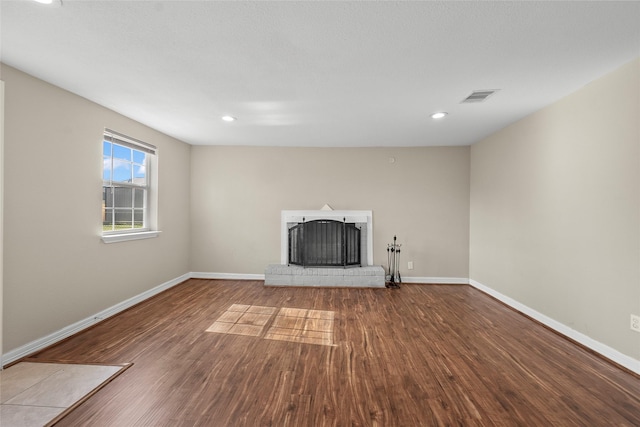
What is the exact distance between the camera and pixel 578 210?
253 cm

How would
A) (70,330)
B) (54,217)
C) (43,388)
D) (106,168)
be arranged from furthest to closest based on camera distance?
(106,168)
(70,330)
(54,217)
(43,388)

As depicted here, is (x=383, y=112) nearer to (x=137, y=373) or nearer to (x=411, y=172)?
(x=411, y=172)

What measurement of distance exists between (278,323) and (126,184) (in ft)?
8.33

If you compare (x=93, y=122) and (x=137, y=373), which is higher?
(x=93, y=122)

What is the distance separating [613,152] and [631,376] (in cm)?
168

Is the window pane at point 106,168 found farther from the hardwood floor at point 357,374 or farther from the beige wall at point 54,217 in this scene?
the hardwood floor at point 357,374

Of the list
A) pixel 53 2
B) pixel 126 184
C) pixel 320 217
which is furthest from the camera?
pixel 320 217

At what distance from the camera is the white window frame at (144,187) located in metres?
3.15

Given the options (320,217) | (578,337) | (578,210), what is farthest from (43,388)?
(578,210)

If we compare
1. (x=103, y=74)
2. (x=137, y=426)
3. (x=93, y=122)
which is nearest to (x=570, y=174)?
(x=137, y=426)

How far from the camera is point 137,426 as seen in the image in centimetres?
152

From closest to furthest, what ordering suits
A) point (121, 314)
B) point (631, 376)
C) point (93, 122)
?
1. point (631, 376)
2. point (93, 122)
3. point (121, 314)

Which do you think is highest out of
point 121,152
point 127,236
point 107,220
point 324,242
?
point 121,152

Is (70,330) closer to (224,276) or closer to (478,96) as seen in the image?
(224,276)
